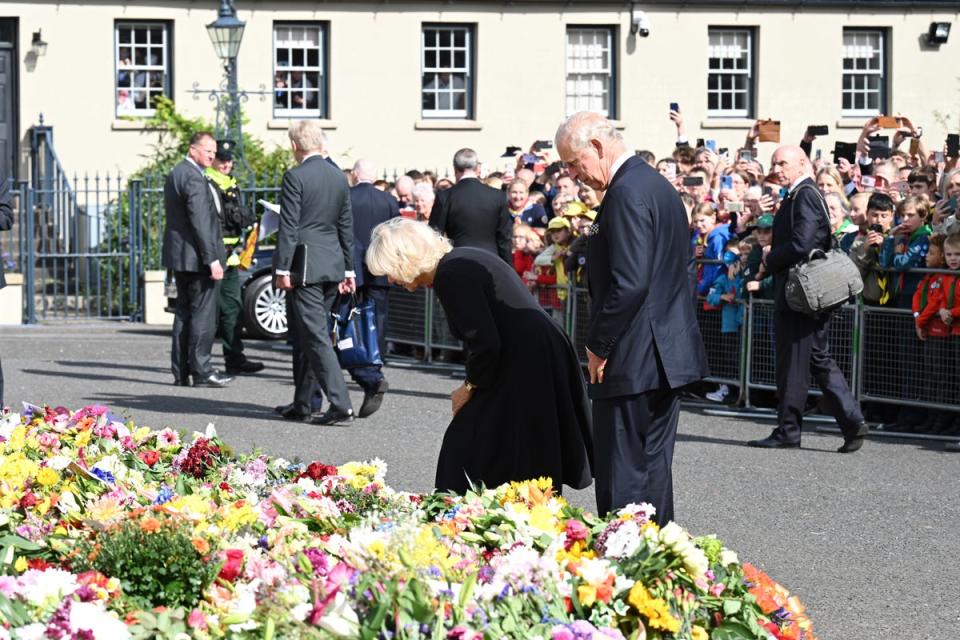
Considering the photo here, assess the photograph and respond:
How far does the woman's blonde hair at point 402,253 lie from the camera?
22.1 feet

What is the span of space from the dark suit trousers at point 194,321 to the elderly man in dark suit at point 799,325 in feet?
18.2

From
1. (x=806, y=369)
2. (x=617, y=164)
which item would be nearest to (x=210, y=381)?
(x=806, y=369)

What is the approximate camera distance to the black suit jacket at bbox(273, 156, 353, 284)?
39.9 ft

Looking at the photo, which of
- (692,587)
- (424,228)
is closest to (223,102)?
(424,228)

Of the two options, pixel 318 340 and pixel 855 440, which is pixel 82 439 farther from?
pixel 855 440

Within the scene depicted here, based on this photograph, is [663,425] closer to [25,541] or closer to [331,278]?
[25,541]

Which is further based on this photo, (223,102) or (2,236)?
(223,102)

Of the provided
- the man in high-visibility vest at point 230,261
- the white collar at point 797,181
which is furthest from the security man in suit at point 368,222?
the white collar at point 797,181

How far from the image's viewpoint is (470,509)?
554 centimetres

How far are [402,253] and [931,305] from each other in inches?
245

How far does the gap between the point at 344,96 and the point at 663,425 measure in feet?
83.3

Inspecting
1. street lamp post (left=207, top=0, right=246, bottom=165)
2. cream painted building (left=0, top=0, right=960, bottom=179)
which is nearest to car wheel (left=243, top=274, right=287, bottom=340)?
street lamp post (left=207, top=0, right=246, bottom=165)

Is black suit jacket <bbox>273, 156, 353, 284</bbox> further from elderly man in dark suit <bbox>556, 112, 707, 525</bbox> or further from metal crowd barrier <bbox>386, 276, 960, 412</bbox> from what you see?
elderly man in dark suit <bbox>556, 112, 707, 525</bbox>

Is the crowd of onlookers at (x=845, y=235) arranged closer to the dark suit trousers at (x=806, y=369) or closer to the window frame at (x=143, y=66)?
the dark suit trousers at (x=806, y=369)
